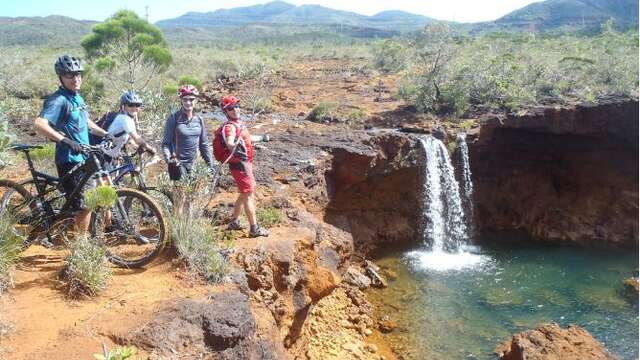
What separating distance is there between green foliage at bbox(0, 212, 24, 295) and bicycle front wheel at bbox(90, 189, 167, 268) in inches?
24.8

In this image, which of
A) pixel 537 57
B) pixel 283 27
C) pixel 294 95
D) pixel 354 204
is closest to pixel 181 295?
pixel 354 204

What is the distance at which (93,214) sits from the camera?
491 cm

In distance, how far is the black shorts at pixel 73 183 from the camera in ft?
16.2

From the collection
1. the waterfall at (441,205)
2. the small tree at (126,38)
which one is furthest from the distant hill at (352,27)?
the waterfall at (441,205)

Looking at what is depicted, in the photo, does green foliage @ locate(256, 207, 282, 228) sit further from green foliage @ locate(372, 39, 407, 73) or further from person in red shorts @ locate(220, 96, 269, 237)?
green foliage @ locate(372, 39, 407, 73)

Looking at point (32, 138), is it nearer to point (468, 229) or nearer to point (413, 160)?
point (413, 160)

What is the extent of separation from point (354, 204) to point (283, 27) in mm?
112713

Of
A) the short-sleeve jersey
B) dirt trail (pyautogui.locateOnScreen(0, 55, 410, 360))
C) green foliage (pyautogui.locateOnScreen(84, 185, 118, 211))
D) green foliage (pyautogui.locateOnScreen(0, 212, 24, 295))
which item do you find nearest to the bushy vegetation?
dirt trail (pyautogui.locateOnScreen(0, 55, 410, 360))

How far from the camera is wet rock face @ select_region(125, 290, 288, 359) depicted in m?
4.03

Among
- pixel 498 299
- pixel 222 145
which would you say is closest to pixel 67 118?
pixel 222 145

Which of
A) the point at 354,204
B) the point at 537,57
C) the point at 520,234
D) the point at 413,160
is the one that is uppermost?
the point at 537,57

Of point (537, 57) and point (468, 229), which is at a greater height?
point (537, 57)

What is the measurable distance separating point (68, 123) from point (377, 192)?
9.12 metres

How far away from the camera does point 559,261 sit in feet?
41.2
